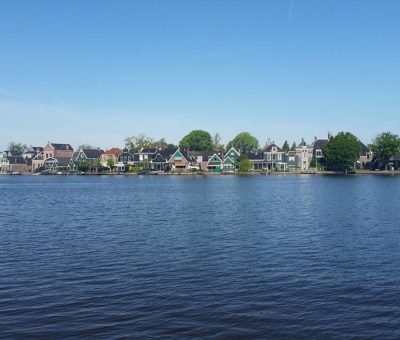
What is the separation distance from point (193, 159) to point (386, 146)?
194 feet

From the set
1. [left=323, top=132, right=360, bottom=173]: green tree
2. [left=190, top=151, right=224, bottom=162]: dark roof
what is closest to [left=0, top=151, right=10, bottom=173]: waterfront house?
[left=190, top=151, right=224, bottom=162]: dark roof

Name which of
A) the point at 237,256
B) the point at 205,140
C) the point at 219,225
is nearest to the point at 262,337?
the point at 237,256

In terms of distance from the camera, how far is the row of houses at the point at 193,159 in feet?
490

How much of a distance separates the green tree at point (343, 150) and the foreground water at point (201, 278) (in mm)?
101239

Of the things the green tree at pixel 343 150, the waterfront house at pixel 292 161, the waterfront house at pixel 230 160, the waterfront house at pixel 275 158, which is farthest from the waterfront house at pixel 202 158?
the green tree at pixel 343 150

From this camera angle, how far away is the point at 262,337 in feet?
41.2

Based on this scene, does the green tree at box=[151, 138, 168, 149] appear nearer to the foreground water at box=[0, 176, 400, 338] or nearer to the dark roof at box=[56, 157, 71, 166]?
the dark roof at box=[56, 157, 71, 166]

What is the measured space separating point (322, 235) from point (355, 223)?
649 cm

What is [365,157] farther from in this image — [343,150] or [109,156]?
[109,156]

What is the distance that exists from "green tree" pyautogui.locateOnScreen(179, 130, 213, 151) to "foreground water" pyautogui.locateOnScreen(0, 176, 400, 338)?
498 feet

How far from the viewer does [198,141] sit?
613 ft

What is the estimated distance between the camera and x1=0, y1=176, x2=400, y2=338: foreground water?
44.1ft

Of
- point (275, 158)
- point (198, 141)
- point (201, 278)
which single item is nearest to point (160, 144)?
point (198, 141)

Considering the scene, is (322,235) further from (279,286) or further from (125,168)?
(125,168)
